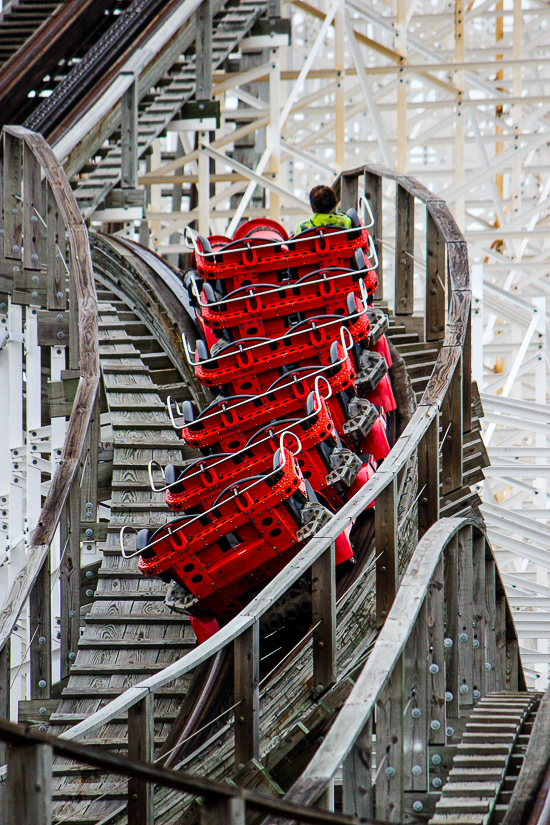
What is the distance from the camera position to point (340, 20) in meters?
11.5

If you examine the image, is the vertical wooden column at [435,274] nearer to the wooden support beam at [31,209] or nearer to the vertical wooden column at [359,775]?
the wooden support beam at [31,209]

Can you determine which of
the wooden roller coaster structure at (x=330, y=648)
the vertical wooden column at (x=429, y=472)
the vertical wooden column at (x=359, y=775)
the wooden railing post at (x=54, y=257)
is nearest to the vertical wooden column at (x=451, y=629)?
the wooden roller coaster structure at (x=330, y=648)

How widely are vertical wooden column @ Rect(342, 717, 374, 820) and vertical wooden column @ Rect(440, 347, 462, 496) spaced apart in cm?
256

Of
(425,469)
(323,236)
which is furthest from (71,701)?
(323,236)

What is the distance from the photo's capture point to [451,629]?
12.8ft

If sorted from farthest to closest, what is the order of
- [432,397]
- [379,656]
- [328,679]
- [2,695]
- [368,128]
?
[368,128]
[432,397]
[2,695]
[328,679]
[379,656]

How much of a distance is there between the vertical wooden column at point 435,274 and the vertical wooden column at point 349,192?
1514 mm

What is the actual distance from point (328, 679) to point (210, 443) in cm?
150

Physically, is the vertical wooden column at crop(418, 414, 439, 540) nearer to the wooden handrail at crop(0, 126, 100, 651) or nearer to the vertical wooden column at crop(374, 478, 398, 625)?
the vertical wooden column at crop(374, 478, 398, 625)

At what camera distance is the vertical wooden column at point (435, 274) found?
6316 millimetres

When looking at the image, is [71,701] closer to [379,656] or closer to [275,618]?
[275,618]

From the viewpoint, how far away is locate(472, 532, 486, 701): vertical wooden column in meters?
4.16

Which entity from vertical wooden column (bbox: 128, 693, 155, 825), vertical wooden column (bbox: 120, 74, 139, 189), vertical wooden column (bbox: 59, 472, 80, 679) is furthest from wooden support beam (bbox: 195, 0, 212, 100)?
vertical wooden column (bbox: 128, 693, 155, 825)

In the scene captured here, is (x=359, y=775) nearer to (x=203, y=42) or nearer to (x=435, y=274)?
(x=435, y=274)
